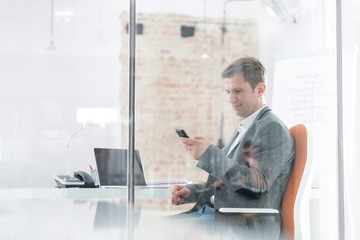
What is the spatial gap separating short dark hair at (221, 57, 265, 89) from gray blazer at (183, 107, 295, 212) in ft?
0.65

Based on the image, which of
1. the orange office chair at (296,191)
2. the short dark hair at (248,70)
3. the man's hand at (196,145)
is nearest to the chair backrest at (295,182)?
the orange office chair at (296,191)

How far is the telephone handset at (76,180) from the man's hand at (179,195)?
18.5 inches

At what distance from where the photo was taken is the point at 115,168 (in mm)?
3520

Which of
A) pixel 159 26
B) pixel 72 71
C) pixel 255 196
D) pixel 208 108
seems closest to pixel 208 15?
pixel 159 26

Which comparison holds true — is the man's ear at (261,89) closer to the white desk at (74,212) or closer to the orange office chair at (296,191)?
the orange office chair at (296,191)

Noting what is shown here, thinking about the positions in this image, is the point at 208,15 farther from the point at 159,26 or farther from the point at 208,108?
the point at 208,108

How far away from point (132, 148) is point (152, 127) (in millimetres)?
170

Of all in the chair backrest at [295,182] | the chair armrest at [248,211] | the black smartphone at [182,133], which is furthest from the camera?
the black smartphone at [182,133]

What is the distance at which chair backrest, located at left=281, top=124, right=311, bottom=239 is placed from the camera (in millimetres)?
3398

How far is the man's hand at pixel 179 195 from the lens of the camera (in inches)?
140

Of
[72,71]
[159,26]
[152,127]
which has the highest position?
[159,26]

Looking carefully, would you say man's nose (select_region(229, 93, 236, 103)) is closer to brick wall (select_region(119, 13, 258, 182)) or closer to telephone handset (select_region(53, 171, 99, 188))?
brick wall (select_region(119, 13, 258, 182))

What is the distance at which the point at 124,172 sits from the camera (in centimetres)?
353

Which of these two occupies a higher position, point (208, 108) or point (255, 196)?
point (208, 108)
